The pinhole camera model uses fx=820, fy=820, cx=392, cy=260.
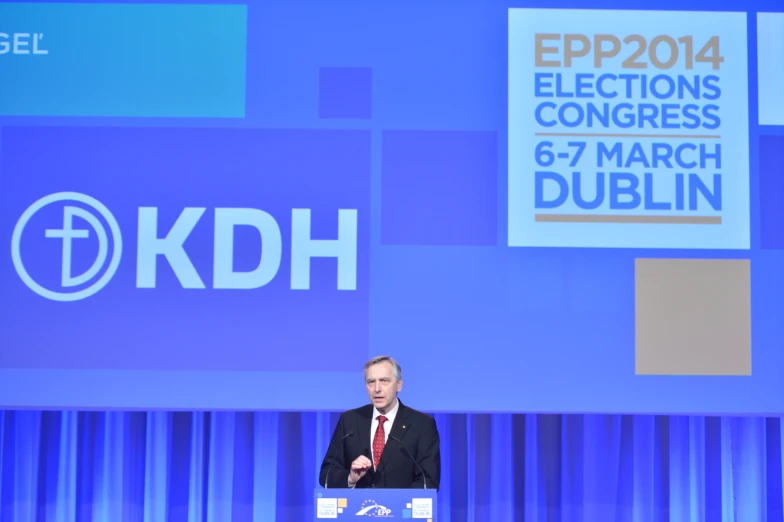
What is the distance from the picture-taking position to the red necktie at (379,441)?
2.96 meters

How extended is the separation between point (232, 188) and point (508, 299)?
141 centimetres

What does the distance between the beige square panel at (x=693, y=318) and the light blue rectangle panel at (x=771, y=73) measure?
0.75 metres

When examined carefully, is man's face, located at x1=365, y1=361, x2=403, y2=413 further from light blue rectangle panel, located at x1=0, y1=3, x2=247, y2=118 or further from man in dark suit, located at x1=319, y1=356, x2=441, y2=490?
light blue rectangle panel, located at x1=0, y1=3, x2=247, y2=118

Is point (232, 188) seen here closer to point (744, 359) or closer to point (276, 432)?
point (276, 432)

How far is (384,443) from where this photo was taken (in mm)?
2973

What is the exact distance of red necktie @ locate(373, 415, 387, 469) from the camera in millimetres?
2957

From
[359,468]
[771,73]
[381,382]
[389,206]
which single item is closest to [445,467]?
[389,206]

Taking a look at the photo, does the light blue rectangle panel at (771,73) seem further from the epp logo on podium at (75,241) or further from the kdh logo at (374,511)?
the epp logo on podium at (75,241)

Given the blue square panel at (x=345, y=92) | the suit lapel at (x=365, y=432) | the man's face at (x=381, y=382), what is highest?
the blue square panel at (x=345, y=92)

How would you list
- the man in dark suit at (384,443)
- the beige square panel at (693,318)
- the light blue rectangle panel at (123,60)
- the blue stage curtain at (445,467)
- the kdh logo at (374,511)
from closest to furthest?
the kdh logo at (374,511)
the man in dark suit at (384,443)
the beige square panel at (693,318)
the light blue rectangle panel at (123,60)
the blue stage curtain at (445,467)

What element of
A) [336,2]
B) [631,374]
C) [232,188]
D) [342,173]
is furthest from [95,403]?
[631,374]

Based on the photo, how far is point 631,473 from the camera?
4.38 metres

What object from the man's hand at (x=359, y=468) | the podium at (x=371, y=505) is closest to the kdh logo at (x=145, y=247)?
the man's hand at (x=359, y=468)

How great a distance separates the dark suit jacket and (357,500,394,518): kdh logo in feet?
1.45
